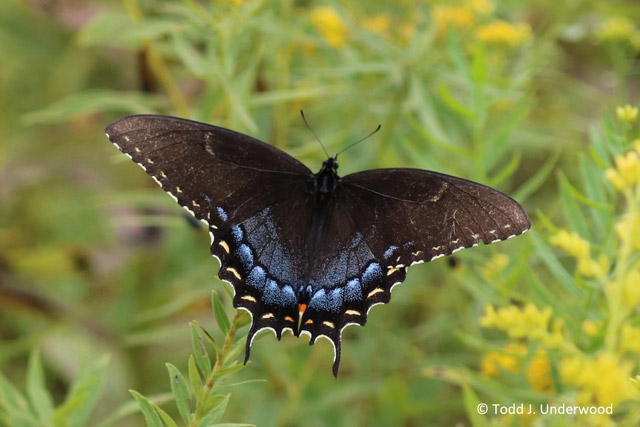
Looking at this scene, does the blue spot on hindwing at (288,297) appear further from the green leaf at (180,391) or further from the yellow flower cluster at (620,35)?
the yellow flower cluster at (620,35)

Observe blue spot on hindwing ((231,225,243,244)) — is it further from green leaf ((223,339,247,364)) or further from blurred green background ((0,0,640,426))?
green leaf ((223,339,247,364))

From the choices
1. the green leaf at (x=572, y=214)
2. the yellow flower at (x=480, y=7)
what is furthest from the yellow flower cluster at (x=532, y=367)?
the yellow flower at (x=480, y=7)

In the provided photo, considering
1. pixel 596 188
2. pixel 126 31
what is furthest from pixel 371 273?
pixel 126 31

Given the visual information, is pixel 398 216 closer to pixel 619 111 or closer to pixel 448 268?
pixel 448 268

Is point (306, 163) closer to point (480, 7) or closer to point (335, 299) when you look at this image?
point (335, 299)

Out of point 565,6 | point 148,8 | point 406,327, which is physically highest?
point 565,6

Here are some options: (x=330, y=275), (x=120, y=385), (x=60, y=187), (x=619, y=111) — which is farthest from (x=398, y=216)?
(x=60, y=187)

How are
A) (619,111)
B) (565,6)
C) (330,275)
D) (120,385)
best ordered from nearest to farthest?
1. (619,111)
2. (330,275)
3. (120,385)
4. (565,6)
